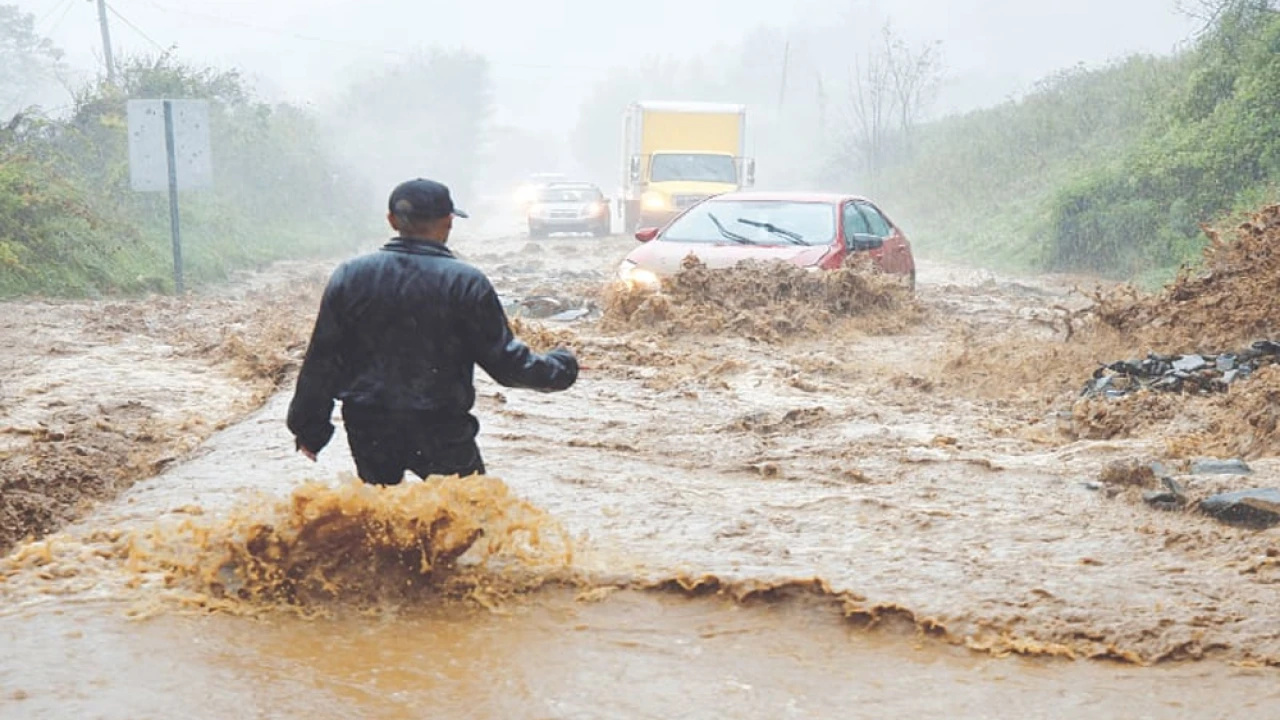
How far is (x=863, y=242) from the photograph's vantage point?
40.8ft

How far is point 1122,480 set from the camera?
6.35m

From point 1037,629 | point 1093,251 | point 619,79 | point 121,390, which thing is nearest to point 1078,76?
point 1093,251

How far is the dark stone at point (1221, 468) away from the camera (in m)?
6.31

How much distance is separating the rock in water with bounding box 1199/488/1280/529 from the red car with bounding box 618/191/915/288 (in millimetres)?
6645

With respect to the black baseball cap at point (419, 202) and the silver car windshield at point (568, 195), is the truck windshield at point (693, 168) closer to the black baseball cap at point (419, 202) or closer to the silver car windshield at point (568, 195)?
the silver car windshield at point (568, 195)

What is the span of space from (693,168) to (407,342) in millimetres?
23951

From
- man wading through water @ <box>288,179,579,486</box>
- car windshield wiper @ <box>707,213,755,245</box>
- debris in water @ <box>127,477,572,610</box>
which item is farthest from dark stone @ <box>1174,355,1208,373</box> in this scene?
man wading through water @ <box>288,179,579,486</box>

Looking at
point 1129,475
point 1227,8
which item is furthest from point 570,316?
point 1227,8

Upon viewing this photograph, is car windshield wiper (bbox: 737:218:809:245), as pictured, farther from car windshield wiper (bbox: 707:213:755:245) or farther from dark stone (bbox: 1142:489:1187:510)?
dark stone (bbox: 1142:489:1187:510)

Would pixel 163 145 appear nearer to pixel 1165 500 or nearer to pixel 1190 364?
pixel 1190 364

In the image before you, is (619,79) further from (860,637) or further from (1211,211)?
(860,637)

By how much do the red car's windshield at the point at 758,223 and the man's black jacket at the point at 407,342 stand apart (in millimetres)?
8425

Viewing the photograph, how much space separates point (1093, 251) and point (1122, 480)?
15.9 m

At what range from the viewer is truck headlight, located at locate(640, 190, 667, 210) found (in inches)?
1052
